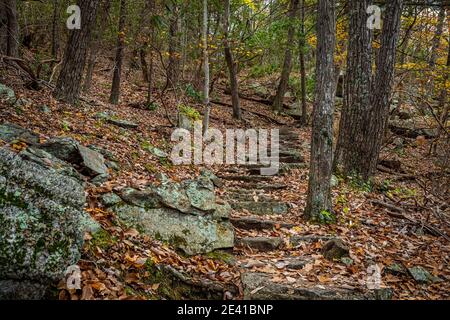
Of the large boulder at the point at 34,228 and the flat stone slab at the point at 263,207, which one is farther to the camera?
the flat stone slab at the point at 263,207

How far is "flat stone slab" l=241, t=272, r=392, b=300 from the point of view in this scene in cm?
357

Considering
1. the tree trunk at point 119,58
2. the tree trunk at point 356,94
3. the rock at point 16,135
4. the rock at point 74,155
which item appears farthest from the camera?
the tree trunk at point 119,58

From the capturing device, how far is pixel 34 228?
2.98 m

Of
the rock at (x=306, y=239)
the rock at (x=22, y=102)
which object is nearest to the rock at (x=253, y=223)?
the rock at (x=306, y=239)

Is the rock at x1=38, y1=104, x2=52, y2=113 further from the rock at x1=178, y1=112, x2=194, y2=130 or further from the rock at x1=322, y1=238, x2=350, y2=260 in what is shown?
the rock at x1=322, y1=238, x2=350, y2=260

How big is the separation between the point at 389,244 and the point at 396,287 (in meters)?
1.15

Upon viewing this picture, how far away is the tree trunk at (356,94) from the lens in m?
7.37

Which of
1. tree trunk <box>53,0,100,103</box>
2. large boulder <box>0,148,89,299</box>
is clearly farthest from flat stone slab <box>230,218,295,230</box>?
tree trunk <box>53,0,100,103</box>

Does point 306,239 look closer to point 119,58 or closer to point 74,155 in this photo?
point 74,155

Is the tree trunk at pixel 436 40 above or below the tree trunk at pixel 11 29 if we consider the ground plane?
above

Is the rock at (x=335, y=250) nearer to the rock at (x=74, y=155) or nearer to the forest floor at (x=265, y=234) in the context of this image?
the forest floor at (x=265, y=234)

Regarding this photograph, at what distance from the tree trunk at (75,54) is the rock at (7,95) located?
4.13 feet

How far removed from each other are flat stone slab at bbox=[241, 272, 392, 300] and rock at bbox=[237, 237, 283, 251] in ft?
3.87
